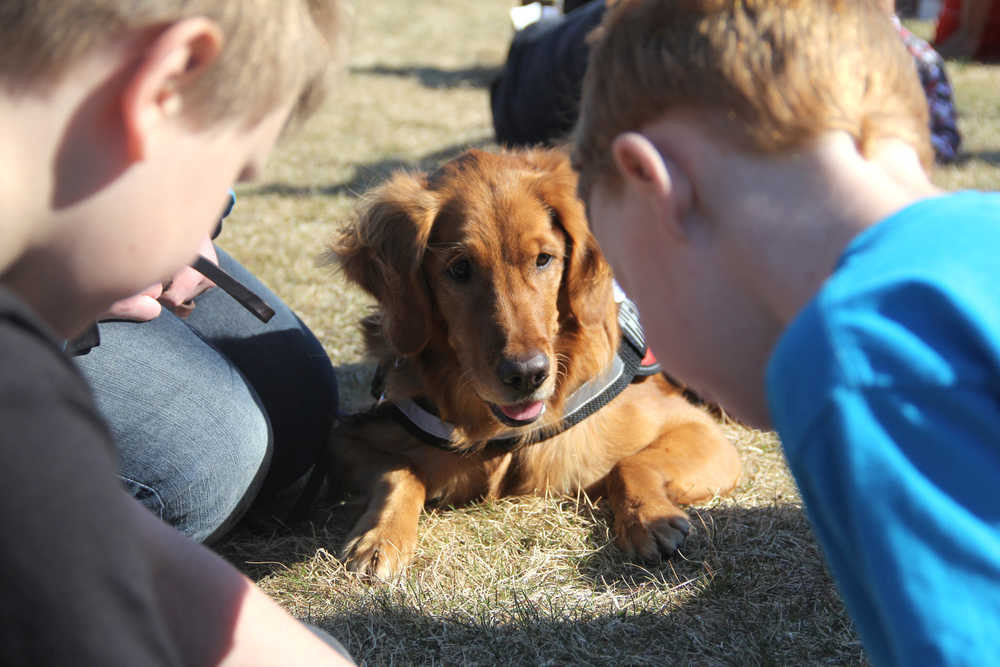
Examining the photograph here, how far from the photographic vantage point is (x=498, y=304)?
2.88 metres

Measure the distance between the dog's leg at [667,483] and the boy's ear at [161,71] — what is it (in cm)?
194

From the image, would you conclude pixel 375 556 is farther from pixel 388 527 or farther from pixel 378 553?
pixel 388 527

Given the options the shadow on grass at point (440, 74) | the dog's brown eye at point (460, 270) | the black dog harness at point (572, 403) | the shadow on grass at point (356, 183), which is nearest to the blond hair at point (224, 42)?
the dog's brown eye at point (460, 270)

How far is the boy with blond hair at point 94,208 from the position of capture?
0.87 m

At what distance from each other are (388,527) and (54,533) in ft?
6.39

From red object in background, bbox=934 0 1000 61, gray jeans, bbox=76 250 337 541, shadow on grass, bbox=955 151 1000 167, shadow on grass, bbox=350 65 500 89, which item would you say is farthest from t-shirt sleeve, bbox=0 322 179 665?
red object in background, bbox=934 0 1000 61

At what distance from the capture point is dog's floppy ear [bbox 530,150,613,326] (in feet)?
10.1

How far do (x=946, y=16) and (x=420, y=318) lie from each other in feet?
31.0

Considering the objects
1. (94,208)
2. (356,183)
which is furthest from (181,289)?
(356,183)

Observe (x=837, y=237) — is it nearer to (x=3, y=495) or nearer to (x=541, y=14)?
(x=3, y=495)

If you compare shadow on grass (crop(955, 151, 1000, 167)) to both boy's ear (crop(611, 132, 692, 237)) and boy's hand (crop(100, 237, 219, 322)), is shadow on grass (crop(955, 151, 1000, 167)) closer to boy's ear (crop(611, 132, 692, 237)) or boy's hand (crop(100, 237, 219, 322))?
boy's hand (crop(100, 237, 219, 322))

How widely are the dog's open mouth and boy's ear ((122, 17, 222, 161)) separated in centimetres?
204

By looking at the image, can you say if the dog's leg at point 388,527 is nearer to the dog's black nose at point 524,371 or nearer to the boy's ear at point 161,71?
the dog's black nose at point 524,371

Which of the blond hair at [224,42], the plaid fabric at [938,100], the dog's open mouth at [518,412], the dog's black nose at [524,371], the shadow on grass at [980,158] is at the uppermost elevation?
the blond hair at [224,42]
